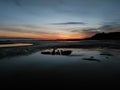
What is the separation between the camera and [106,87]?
763 centimetres

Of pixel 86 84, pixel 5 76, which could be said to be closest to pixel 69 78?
pixel 86 84

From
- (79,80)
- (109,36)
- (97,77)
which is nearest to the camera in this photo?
(79,80)

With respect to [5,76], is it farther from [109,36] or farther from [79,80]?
[109,36]

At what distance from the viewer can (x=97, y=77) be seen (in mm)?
9484

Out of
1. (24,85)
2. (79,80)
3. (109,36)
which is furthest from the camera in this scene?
(109,36)

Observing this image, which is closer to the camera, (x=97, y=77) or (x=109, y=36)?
(x=97, y=77)

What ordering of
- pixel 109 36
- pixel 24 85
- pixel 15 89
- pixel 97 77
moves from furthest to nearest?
pixel 109 36, pixel 97 77, pixel 24 85, pixel 15 89

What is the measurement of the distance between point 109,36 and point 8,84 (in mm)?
158079

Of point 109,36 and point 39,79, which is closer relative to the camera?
point 39,79

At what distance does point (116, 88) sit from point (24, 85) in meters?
5.20

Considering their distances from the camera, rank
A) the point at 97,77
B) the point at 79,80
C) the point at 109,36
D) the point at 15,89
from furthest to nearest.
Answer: the point at 109,36, the point at 97,77, the point at 79,80, the point at 15,89

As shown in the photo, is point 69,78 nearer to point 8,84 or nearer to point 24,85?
point 24,85

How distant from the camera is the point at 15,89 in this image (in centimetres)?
728

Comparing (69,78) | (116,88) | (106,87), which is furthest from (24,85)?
(116,88)
